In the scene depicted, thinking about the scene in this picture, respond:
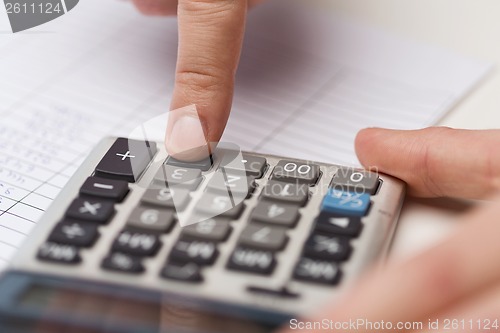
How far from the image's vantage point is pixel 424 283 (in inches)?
13.7

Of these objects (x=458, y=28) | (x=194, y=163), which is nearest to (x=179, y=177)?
(x=194, y=163)

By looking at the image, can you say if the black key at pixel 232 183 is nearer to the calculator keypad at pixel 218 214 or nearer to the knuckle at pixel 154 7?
the calculator keypad at pixel 218 214

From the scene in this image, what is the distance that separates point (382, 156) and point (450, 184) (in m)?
0.05

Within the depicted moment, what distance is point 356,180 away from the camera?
47 centimetres

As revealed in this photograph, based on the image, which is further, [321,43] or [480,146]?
[321,43]

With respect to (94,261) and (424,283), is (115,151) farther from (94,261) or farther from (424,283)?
(424,283)

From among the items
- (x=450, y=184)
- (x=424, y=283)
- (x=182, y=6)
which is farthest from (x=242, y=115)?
(x=424, y=283)

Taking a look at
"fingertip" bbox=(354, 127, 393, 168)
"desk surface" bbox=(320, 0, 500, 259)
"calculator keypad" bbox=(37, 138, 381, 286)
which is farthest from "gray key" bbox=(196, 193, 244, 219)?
"desk surface" bbox=(320, 0, 500, 259)

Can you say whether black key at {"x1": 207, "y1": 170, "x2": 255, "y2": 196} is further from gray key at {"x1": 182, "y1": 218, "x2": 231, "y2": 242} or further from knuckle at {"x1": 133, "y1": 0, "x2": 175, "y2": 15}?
knuckle at {"x1": 133, "y1": 0, "x2": 175, "y2": 15}

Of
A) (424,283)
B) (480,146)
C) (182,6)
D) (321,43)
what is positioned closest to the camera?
(424,283)

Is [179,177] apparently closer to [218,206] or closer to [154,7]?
[218,206]

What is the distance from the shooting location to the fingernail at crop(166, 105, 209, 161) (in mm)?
491

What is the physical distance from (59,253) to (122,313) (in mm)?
53

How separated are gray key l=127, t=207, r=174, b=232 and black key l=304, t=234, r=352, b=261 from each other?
0.08m
